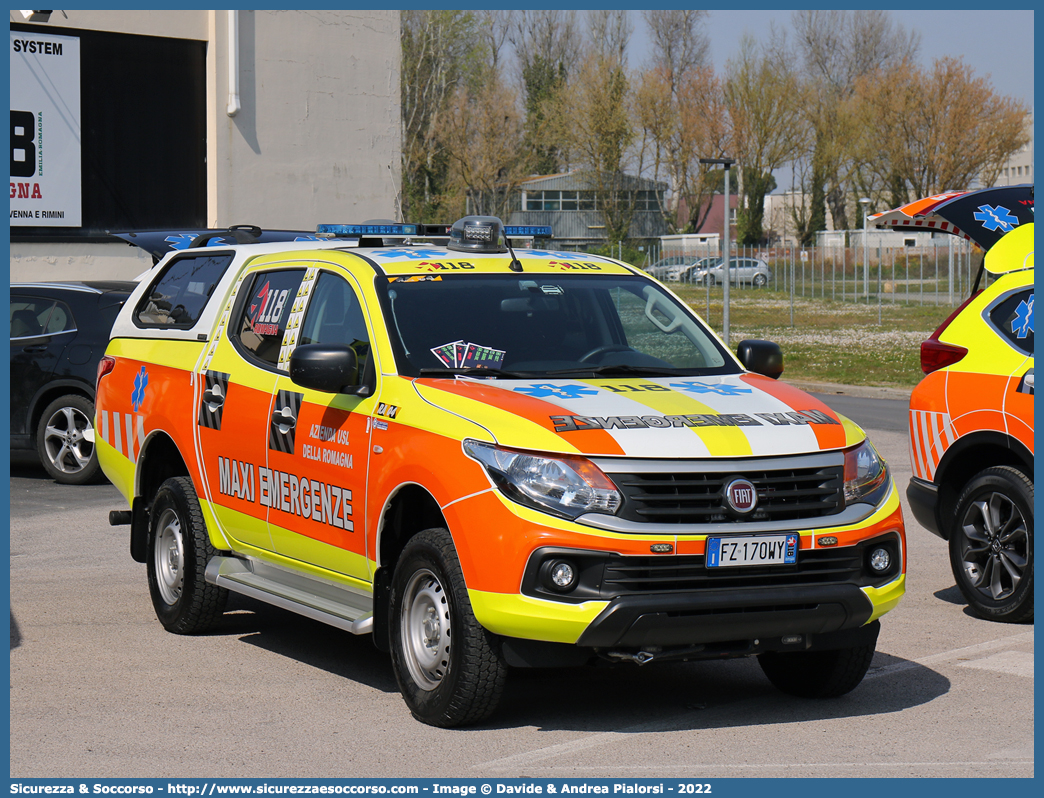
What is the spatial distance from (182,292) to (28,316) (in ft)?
18.4

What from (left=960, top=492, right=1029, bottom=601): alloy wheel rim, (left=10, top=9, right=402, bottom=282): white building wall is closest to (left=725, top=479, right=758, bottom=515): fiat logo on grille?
(left=960, top=492, right=1029, bottom=601): alloy wheel rim

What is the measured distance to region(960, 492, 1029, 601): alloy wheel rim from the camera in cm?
728

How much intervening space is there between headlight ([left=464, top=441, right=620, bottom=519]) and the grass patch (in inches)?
539

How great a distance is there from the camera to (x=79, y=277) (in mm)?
22031

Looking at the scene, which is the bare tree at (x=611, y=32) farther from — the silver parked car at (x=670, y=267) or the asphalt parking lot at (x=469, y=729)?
the asphalt parking lot at (x=469, y=729)

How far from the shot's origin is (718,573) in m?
5.13

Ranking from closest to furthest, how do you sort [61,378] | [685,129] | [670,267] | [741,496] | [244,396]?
[741,496]
[244,396]
[61,378]
[670,267]
[685,129]

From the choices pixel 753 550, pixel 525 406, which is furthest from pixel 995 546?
pixel 525 406

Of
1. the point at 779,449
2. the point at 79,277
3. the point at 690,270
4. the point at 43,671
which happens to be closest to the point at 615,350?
the point at 779,449

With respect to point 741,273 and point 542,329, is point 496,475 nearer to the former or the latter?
point 542,329

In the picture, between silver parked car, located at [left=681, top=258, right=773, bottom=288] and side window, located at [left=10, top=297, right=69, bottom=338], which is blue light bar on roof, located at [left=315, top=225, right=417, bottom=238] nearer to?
side window, located at [left=10, top=297, right=69, bottom=338]

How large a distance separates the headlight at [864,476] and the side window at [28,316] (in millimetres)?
9090

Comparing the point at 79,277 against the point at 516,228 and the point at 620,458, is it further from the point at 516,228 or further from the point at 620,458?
the point at 620,458

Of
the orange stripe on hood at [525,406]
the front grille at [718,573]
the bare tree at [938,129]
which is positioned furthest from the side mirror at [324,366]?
the bare tree at [938,129]
